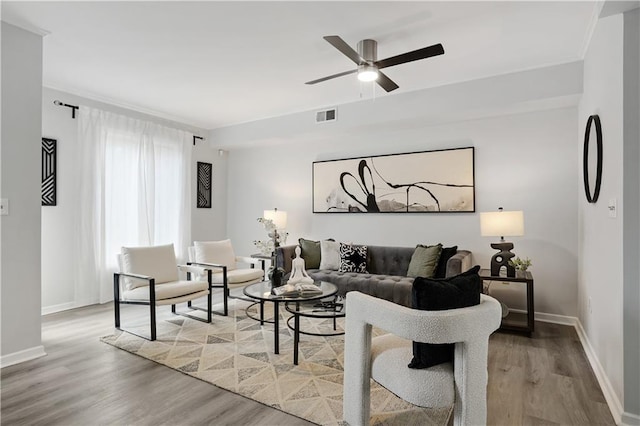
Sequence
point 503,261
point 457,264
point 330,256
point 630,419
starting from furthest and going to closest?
point 330,256, point 503,261, point 457,264, point 630,419

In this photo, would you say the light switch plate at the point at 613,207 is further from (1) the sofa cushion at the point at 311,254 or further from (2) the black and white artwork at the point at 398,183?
(1) the sofa cushion at the point at 311,254

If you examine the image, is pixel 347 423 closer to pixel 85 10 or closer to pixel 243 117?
pixel 85 10

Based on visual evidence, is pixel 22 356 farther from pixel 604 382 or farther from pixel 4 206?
pixel 604 382

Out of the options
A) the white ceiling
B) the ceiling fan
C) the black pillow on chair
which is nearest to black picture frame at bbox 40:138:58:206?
the white ceiling

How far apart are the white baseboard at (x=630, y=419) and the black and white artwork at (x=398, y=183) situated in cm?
265

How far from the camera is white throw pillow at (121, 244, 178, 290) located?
3.75 m

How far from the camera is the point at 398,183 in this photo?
193 inches

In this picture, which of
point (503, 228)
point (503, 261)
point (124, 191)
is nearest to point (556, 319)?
point (503, 261)

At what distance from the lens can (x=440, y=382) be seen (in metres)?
1.72

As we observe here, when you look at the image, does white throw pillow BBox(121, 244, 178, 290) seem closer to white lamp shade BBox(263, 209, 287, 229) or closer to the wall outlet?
the wall outlet

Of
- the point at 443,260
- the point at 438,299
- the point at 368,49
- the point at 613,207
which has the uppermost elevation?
the point at 368,49

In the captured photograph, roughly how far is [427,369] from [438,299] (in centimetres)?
35

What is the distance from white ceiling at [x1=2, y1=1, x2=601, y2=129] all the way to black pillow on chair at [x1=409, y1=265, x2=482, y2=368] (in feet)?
6.51

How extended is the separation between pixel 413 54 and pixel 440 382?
2227 millimetres
